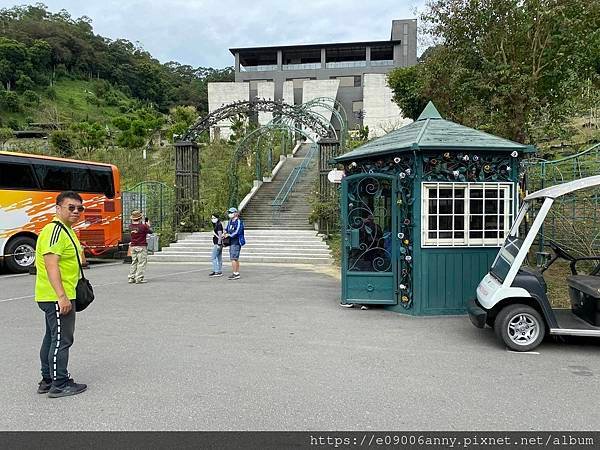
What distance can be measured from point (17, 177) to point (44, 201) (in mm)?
993

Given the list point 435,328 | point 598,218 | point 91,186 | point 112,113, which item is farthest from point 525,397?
point 112,113

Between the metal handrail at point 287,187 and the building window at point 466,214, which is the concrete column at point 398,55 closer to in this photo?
the metal handrail at point 287,187

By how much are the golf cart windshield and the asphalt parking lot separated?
2.67 feet

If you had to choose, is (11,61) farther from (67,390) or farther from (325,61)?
(67,390)

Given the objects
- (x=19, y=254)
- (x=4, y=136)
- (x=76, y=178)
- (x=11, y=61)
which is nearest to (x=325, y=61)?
(x=4, y=136)

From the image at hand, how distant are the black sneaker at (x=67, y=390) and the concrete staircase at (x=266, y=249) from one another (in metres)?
10.8

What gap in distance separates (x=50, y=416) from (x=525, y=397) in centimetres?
391

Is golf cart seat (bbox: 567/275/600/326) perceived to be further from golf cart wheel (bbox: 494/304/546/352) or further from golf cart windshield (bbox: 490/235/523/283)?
golf cart windshield (bbox: 490/235/523/283)

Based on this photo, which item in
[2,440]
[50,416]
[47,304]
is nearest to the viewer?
[2,440]

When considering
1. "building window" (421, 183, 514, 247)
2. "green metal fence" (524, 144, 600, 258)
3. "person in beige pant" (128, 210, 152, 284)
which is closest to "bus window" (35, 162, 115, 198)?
"person in beige pant" (128, 210, 152, 284)

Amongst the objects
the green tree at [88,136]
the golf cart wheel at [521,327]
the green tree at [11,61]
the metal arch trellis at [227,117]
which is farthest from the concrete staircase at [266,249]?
the green tree at [11,61]

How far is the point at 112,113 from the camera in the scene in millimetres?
63312

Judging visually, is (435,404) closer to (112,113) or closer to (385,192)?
(385,192)

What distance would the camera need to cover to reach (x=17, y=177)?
47.6 ft
